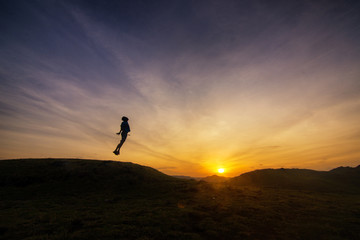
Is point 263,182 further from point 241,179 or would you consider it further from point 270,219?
point 270,219

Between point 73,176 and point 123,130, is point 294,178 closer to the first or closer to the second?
point 123,130

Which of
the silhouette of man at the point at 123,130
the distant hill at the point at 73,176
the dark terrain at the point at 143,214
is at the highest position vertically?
the silhouette of man at the point at 123,130

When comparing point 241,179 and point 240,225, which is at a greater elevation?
point 241,179

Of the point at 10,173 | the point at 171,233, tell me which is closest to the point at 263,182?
the point at 171,233

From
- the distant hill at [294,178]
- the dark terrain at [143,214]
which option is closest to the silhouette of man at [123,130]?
the dark terrain at [143,214]

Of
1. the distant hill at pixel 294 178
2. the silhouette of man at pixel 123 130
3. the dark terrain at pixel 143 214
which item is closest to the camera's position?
the dark terrain at pixel 143 214

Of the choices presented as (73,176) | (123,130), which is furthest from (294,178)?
(73,176)

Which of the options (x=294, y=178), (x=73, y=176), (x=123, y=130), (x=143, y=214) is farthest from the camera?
(x=294, y=178)

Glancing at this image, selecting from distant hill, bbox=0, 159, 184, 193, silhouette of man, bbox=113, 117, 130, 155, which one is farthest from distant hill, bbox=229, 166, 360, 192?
silhouette of man, bbox=113, 117, 130, 155

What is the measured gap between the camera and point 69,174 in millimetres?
28266

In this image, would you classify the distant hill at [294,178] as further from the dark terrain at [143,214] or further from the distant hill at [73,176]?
the distant hill at [73,176]

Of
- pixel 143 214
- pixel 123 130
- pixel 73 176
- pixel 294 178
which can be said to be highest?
pixel 123 130

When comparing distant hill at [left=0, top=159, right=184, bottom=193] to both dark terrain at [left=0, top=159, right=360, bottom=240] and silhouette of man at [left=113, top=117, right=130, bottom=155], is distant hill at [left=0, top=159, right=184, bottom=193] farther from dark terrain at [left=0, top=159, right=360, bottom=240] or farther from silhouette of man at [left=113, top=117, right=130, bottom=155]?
silhouette of man at [left=113, top=117, right=130, bottom=155]

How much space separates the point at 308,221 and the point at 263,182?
4964 cm
